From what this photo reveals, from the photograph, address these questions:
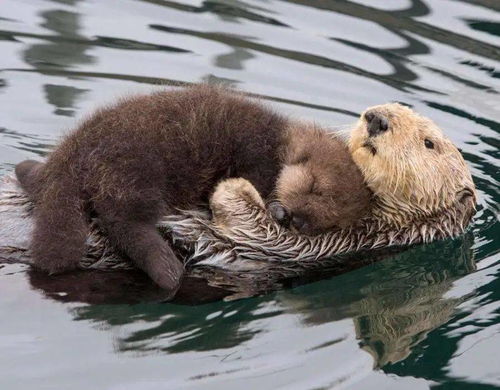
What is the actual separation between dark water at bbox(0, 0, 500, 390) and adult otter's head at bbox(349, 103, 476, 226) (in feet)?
0.97

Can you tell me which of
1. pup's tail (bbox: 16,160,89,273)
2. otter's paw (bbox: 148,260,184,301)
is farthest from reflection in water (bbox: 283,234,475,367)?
pup's tail (bbox: 16,160,89,273)

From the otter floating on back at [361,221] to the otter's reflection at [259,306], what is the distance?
0.11 meters

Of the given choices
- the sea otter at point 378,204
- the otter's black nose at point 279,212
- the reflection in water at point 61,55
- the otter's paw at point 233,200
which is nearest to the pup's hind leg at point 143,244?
the sea otter at point 378,204

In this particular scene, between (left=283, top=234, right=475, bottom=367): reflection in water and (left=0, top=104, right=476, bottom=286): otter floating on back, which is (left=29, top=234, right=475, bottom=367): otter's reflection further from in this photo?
(left=0, top=104, right=476, bottom=286): otter floating on back

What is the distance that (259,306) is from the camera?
546 centimetres

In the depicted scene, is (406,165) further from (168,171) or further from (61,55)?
(61,55)

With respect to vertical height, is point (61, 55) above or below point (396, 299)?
above

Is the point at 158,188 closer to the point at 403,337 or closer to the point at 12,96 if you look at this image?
the point at 403,337

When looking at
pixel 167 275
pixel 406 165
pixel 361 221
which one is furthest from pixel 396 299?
pixel 167 275

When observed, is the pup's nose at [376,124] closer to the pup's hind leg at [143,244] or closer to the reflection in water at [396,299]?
the reflection in water at [396,299]

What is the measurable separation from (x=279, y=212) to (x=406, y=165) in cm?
75

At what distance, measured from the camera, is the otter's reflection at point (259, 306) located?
16.9 ft

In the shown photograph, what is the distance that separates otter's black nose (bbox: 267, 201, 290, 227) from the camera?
5672 millimetres

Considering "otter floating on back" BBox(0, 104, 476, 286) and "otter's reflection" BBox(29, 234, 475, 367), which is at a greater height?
"otter floating on back" BBox(0, 104, 476, 286)
